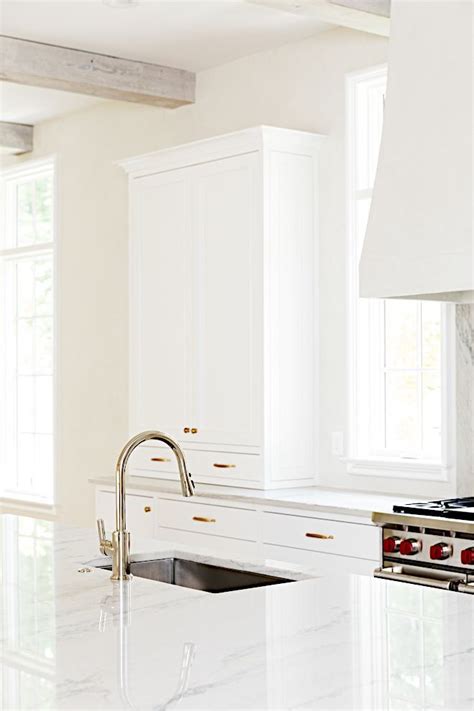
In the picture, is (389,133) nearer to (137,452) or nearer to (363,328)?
(363,328)

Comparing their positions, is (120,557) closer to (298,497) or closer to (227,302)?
(298,497)

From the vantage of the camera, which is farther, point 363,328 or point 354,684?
point 363,328

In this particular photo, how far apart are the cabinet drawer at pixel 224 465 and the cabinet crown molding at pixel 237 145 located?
4.58 feet

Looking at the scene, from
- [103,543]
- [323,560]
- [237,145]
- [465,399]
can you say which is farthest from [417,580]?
[237,145]

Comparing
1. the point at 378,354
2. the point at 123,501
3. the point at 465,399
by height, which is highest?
the point at 378,354

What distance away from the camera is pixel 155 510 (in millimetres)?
5129

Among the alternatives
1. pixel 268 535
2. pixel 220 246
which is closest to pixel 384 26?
pixel 220 246

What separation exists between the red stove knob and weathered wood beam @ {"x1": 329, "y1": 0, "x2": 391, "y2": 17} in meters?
2.09

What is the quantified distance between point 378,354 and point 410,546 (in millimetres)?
1343

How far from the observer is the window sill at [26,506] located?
705 centimetres

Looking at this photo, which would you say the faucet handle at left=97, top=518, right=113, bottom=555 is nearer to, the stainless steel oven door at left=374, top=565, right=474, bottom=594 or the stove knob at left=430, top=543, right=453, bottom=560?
the stainless steel oven door at left=374, top=565, right=474, bottom=594

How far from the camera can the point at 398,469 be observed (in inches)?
186

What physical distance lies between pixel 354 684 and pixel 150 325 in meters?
3.97

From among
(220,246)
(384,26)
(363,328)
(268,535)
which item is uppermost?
(384,26)
